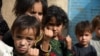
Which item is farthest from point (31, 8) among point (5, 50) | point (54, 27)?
point (5, 50)

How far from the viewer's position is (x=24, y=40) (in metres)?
2.62

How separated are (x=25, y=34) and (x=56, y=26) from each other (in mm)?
639

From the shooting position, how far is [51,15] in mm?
3348

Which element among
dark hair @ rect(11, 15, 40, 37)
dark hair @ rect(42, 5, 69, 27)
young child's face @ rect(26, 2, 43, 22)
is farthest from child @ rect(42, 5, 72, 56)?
dark hair @ rect(11, 15, 40, 37)

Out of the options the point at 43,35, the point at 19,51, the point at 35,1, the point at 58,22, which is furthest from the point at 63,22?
the point at 19,51

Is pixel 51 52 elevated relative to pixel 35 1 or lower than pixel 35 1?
lower

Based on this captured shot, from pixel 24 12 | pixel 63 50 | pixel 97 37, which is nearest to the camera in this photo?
pixel 24 12

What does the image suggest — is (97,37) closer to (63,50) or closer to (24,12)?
(63,50)

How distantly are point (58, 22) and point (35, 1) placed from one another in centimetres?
31

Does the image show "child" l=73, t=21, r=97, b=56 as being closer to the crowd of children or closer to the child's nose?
the crowd of children

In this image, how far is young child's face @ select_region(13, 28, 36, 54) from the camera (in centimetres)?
259

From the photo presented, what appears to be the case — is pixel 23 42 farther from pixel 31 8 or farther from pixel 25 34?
pixel 31 8

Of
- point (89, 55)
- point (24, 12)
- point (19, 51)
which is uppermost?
point (24, 12)

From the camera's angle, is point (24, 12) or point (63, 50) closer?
point (24, 12)
